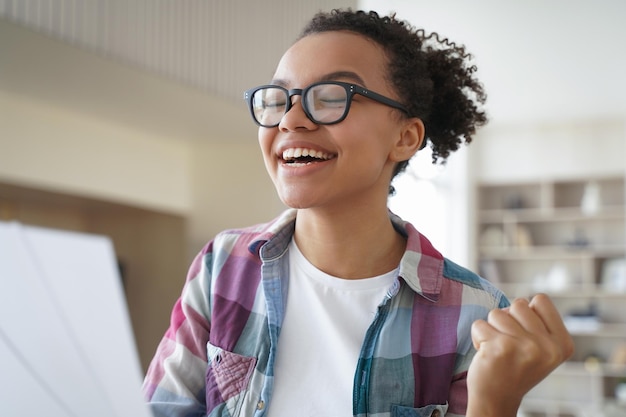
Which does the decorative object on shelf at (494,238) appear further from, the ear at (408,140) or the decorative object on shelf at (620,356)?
the ear at (408,140)

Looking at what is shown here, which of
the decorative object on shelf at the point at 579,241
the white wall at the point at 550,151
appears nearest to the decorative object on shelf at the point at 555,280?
the decorative object on shelf at the point at 579,241

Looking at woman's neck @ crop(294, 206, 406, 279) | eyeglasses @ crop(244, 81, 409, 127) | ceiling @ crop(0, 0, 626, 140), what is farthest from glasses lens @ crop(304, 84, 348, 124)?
ceiling @ crop(0, 0, 626, 140)

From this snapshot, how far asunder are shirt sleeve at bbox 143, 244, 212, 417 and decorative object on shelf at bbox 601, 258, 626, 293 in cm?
724

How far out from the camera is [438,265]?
1257 millimetres

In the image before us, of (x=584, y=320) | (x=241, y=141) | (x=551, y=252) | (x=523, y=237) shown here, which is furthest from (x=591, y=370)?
(x=241, y=141)

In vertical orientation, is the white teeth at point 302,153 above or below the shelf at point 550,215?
below

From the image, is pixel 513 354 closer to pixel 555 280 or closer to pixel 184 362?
pixel 184 362

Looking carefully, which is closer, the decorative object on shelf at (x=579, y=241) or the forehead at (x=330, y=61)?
the forehead at (x=330, y=61)

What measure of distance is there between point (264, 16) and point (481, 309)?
3.00 metres

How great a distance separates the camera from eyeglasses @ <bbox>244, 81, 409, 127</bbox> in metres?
1.18

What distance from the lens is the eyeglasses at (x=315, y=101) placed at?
3.89 ft

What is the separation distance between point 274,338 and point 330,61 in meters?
0.45

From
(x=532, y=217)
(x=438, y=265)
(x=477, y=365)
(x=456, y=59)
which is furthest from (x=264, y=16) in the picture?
(x=532, y=217)

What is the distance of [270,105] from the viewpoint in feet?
4.03
